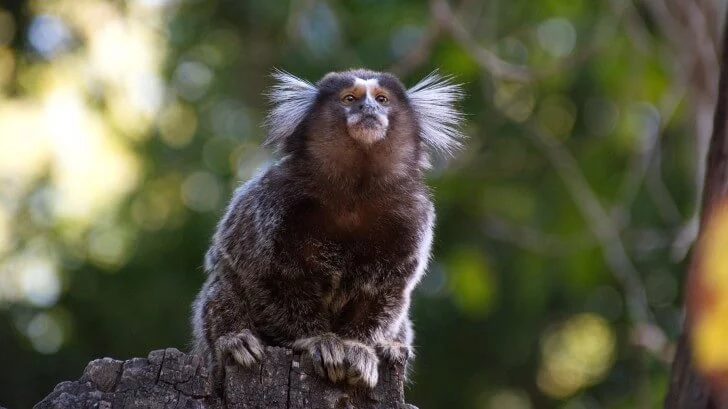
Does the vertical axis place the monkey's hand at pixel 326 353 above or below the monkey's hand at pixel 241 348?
above

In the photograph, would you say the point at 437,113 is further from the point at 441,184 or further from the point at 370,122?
the point at 441,184

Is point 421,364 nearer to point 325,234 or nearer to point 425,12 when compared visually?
point 425,12

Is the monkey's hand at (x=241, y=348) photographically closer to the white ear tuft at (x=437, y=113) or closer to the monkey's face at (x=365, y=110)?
the monkey's face at (x=365, y=110)

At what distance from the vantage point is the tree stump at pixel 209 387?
3.63 metres

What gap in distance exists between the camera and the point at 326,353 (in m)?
4.26

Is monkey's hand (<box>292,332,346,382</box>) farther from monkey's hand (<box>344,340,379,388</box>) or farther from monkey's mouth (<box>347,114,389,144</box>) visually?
monkey's mouth (<box>347,114,389,144</box>)

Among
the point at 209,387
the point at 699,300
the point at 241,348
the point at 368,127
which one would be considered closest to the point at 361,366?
the point at 241,348

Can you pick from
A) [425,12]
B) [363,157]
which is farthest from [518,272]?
[363,157]

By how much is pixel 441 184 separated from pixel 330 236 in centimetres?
637

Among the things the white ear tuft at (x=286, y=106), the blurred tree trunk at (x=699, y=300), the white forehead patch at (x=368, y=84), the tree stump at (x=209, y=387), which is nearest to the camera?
the blurred tree trunk at (x=699, y=300)

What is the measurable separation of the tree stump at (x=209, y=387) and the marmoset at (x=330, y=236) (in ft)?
1.90

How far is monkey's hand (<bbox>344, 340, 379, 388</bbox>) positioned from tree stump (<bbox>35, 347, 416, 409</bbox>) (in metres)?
0.03

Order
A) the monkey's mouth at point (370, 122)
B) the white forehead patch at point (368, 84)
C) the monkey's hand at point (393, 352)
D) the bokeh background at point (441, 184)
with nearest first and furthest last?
the monkey's hand at point (393, 352) → the monkey's mouth at point (370, 122) → the white forehead patch at point (368, 84) → the bokeh background at point (441, 184)

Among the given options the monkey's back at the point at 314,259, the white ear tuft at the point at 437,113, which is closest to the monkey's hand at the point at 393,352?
the monkey's back at the point at 314,259
